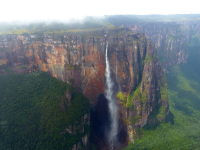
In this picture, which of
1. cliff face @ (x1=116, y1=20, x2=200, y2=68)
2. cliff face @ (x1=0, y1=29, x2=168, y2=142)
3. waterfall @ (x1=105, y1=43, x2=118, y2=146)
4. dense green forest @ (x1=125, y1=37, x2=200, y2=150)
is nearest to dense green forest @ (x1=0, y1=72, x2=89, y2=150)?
cliff face @ (x1=0, y1=29, x2=168, y2=142)

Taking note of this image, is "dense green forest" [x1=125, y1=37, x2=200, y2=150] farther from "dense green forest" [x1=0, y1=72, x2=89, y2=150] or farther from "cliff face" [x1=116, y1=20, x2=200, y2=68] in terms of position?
"dense green forest" [x1=0, y1=72, x2=89, y2=150]

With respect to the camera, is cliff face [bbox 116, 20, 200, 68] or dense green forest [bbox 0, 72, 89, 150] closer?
dense green forest [bbox 0, 72, 89, 150]

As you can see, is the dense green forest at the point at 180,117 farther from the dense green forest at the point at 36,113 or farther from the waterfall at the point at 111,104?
the dense green forest at the point at 36,113

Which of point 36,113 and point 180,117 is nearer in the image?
point 36,113

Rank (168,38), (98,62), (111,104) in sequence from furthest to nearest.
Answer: (168,38) → (111,104) → (98,62)

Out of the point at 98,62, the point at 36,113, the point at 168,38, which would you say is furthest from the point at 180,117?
the point at 168,38

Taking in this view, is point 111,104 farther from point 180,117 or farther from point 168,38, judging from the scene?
point 168,38

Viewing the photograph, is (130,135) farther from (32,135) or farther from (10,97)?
(10,97)
